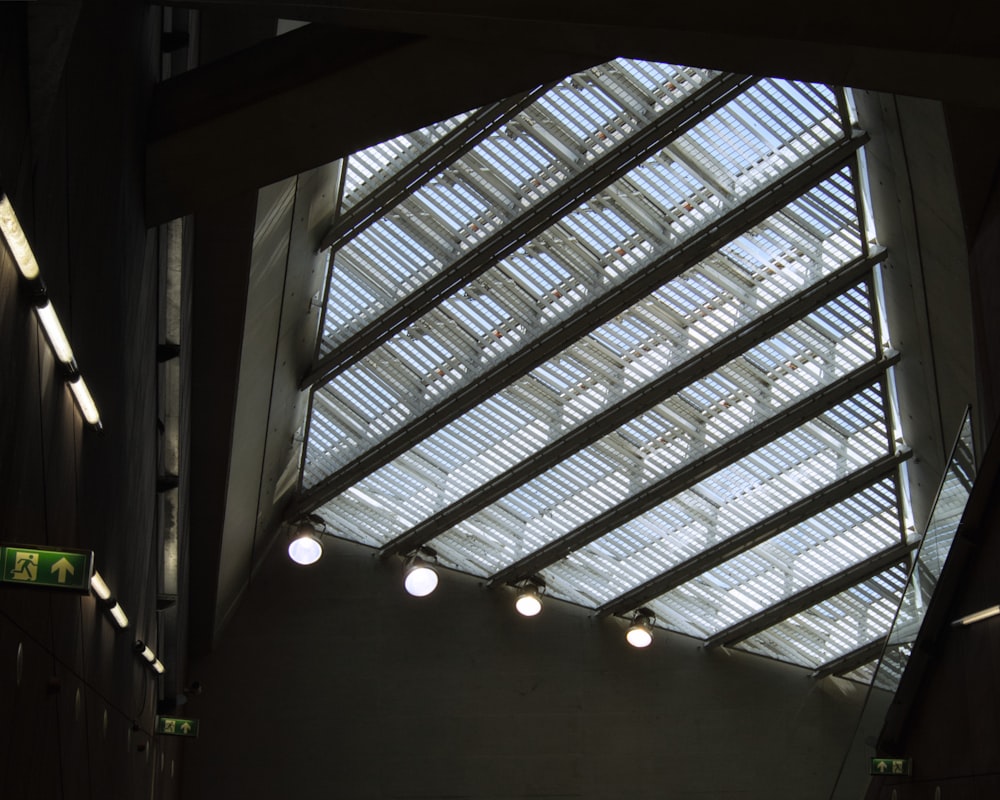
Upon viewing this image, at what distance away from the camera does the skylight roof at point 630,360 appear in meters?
10.5

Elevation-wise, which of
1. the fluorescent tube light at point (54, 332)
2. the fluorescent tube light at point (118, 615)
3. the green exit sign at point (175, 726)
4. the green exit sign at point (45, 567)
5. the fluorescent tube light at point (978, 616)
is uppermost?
the fluorescent tube light at point (54, 332)

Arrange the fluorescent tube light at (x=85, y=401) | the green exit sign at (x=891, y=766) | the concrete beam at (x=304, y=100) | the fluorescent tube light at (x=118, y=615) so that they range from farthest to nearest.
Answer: the green exit sign at (x=891, y=766) → the fluorescent tube light at (x=118, y=615) → the concrete beam at (x=304, y=100) → the fluorescent tube light at (x=85, y=401)

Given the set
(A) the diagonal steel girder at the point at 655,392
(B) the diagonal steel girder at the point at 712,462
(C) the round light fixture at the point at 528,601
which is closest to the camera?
(A) the diagonal steel girder at the point at 655,392

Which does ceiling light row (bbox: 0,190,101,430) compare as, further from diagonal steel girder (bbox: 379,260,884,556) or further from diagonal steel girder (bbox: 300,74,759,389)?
diagonal steel girder (bbox: 379,260,884,556)

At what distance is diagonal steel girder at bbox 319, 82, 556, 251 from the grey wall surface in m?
7.76

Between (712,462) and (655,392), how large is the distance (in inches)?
63.1

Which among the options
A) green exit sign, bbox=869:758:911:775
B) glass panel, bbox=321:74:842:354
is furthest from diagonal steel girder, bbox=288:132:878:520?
green exit sign, bbox=869:758:911:775

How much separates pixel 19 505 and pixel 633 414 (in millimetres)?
9812

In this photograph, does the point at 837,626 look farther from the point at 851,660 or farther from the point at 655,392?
the point at 655,392

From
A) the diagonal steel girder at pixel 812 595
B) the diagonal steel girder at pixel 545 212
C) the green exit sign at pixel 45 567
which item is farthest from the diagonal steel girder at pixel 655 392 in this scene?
the green exit sign at pixel 45 567

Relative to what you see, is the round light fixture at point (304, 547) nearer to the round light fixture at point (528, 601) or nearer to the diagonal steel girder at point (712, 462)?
the round light fixture at point (528, 601)

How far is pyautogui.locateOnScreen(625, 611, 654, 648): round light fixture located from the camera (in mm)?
16312

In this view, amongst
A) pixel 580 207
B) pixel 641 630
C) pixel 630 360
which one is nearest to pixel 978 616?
pixel 580 207

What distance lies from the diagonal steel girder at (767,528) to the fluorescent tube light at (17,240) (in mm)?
12168
